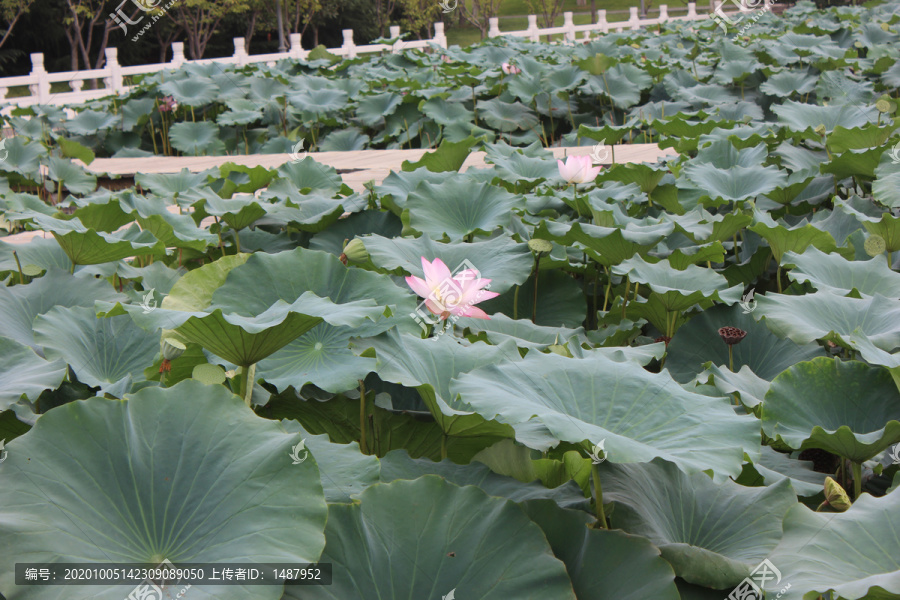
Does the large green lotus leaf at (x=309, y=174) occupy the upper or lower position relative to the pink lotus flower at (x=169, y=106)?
lower

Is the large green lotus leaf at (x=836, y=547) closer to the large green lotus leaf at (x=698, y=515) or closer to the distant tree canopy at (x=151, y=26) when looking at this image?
the large green lotus leaf at (x=698, y=515)

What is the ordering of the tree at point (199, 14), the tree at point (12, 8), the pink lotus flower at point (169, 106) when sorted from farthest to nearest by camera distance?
the tree at point (199, 14) → the tree at point (12, 8) → the pink lotus flower at point (169, 106)

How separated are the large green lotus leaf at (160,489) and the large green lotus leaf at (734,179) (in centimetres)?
189

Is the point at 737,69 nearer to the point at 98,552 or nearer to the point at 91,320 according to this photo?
the point at 91,320

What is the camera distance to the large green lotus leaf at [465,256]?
1661 mm

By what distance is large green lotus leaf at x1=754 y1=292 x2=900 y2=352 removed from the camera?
137 cm

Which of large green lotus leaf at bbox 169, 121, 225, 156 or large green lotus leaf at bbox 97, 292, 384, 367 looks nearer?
large green lotus leaf at bbox 97, 292, 384, 367

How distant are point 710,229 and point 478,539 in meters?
1.40

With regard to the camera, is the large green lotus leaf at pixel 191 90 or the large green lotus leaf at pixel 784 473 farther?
the large green lotus leaf at pixel 191 90

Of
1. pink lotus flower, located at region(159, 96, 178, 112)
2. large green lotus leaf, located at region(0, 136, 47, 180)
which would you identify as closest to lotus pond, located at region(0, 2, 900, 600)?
large green lotus leaf, located at region(0, 136, 47, 180)

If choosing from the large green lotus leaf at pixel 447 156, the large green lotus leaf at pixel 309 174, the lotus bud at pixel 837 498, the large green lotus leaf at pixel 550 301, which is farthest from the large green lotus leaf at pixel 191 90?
the lotus bud at pixel 837 498

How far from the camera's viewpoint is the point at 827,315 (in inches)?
57.6

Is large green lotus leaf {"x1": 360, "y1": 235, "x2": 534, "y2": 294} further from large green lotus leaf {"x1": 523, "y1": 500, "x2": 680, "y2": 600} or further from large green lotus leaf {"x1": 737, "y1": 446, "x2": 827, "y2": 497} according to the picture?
large green lotus leaf {"x1": 523, "y1": 500, "x2": 680, "y2": 600}

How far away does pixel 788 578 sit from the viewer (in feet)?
2.57
